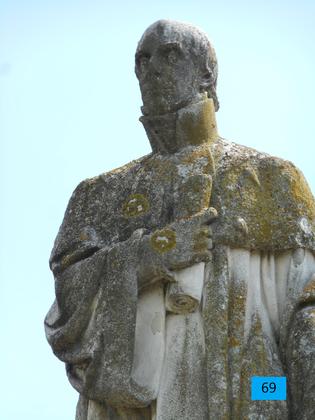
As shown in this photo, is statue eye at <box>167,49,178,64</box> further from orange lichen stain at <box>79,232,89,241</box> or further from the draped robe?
orange lichen stain at <box>79,232,89,241</box>

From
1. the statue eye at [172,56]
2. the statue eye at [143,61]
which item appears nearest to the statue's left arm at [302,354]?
the statue eye at [172,56]

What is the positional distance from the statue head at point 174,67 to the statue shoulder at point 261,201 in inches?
25.0

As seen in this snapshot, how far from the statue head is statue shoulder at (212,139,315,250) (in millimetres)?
635

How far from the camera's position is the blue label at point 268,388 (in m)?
14.1

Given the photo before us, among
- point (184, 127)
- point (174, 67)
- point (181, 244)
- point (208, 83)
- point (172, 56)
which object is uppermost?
point (172, 56)

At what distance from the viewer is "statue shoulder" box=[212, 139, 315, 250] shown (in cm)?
1476

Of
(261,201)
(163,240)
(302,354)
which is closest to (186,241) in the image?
(163,240)

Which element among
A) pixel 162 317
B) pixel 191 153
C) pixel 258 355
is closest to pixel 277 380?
pixel 258 355

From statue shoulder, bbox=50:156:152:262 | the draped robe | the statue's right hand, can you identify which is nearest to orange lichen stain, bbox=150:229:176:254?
the statue's right hand

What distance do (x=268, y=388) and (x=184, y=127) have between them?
2817 mm

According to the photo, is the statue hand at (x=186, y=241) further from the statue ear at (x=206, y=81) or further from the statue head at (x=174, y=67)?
the statue ear at (x=206, y=81)

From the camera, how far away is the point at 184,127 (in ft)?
50.4

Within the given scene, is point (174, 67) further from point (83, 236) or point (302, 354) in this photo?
point (302, 354)

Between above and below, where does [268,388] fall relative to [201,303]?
below
